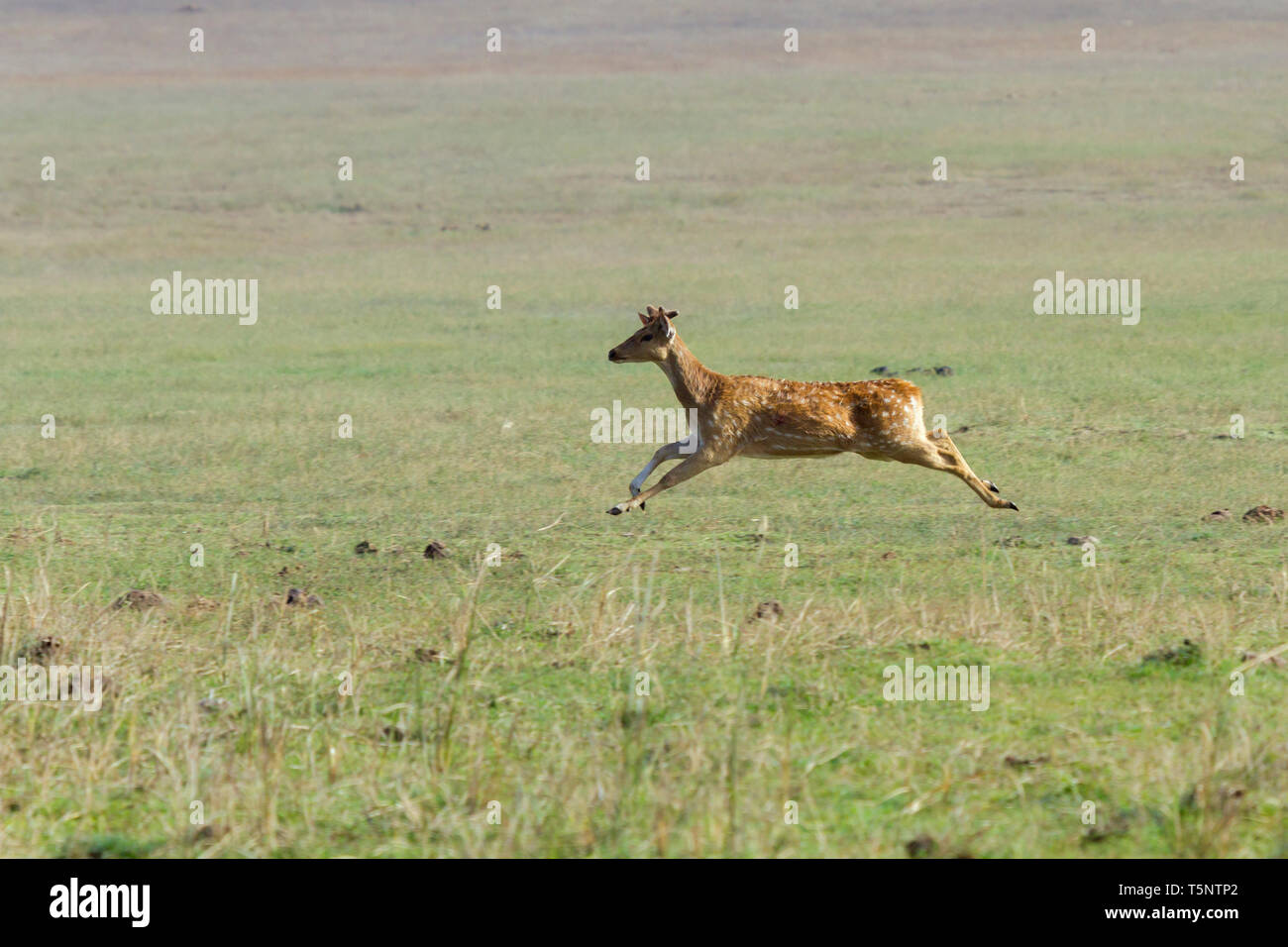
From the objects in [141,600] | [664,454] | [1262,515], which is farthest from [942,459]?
[141,600]

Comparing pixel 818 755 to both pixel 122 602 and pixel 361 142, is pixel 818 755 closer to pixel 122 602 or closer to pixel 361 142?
pixel 122 602

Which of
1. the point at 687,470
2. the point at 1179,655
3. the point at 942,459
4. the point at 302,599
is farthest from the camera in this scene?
the point at 942,459

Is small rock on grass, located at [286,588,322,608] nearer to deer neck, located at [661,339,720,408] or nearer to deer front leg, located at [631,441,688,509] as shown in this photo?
deer front leg, located at [631,441,688,509]

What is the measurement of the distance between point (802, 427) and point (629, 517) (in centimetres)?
147

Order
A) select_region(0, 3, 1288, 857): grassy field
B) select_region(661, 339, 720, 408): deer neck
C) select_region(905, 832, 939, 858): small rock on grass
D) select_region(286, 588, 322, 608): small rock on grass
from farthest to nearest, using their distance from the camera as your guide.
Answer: select_region(661, 339, 720, 408): deer neck < select_region(286, 588, 322, 608): small rock on grass < select_region(0, 3, 1288, 857): grassy field < select_region(905, 832, 939, 858): small rock on grass

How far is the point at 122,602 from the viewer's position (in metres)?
8.52

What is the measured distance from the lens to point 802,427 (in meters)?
9.77

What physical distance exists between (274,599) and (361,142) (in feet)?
109

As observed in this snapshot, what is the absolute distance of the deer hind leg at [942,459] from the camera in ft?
32.3

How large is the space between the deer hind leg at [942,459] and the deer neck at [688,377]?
106cm

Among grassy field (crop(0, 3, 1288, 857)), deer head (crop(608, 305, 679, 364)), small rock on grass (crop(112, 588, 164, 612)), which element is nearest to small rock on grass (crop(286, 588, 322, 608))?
grassy field (crop(0, 3, 1288, 857))

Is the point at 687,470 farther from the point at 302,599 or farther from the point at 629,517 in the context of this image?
the point at 302,599

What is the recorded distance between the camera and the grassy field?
5492 millimetres

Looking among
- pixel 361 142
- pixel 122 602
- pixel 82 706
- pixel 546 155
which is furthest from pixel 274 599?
pixel 361 142
